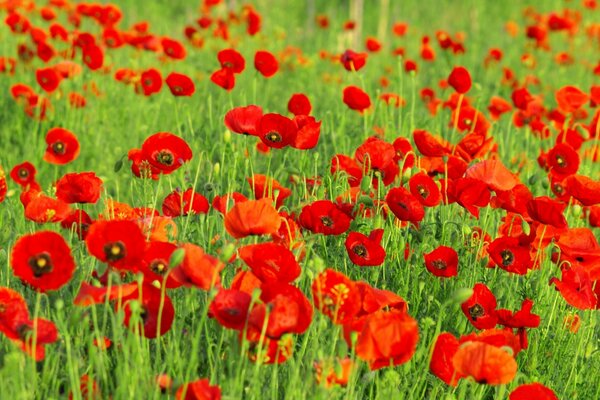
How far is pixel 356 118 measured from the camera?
4.65 meters

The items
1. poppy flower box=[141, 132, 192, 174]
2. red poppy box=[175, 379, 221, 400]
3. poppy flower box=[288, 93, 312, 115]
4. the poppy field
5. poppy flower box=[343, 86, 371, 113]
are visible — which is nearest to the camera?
red poppy box=[175, 379, 221, 400]

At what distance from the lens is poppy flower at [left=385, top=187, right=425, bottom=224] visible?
7.27ft

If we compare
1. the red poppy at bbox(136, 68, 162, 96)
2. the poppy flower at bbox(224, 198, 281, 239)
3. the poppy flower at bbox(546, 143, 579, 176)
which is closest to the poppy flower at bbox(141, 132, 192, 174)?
the poppy flower at bbox(224, 198, 281, 239)

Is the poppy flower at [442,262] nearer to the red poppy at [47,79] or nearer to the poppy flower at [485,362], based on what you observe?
the poppy flower at [485,362]

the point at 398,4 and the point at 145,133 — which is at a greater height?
the point at 398,4

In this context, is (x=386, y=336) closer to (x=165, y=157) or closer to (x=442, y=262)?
(x=442, y=262)

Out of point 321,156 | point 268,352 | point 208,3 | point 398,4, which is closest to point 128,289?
point 268,352

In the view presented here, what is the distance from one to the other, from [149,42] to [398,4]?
225 inches

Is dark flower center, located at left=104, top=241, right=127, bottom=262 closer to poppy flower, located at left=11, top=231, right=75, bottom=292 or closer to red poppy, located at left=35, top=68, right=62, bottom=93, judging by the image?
poppy flower, located at left=11, top=231, right=75, bottom=292

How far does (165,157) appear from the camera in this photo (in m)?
2.35

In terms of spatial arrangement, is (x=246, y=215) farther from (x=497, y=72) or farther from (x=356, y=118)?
(x=497, y=72)

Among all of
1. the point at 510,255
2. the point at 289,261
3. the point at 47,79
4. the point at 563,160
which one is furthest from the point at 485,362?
the point at 47,79

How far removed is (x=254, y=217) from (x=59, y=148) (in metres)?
1.43

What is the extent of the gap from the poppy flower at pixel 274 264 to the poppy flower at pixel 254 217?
0.25ft
